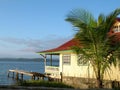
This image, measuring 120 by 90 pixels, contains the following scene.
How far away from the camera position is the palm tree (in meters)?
21.1

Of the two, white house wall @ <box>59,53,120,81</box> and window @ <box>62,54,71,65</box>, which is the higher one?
window @ <box>62,54,71,65</box>

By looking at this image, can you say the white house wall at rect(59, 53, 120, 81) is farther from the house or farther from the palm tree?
the palm tree

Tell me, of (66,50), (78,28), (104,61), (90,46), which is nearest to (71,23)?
(78,28)

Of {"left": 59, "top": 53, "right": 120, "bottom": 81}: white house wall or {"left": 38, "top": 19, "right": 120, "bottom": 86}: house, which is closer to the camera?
{"left": 59, "top": 53, "right": 120, "bottom": 81}: white house wall

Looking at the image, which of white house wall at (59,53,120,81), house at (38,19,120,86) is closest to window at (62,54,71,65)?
house at (38,19,120,86)

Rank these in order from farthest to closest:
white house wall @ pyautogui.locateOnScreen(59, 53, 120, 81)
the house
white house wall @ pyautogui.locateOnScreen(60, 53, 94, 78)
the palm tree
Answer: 1. white house wall @ pyautogui.locateOnScreen(60, 53, 94, 78)
2. the house
3. white house wall @ pyautogui.locateOnScreen(59, 53, 120, 81)
4. the palm tree

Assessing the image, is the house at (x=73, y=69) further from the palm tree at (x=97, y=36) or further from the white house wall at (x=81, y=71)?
the palm tree at (x=97, y=36)

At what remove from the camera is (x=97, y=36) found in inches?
832

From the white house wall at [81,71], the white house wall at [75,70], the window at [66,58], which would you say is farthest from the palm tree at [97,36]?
the window at [66,58]

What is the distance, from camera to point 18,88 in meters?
11.7

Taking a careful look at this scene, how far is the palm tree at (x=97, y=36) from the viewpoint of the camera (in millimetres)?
21125

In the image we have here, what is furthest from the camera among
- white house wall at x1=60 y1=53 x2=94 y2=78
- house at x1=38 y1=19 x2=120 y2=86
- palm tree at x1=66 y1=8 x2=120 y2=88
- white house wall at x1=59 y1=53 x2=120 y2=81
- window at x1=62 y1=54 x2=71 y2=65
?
window at x1=62 y1=54 x2=71 y2=65

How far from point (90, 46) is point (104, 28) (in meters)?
1.51

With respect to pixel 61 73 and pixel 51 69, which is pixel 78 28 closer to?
pixel 61 73
